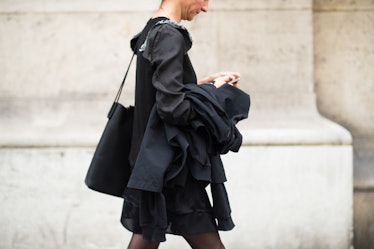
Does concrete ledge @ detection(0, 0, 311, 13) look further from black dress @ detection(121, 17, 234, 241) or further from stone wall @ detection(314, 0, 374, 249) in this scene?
black dress @ detection(121, 17, 234, 241)

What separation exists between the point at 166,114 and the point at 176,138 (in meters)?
0.13

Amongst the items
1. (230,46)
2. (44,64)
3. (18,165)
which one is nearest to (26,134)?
(18,165)

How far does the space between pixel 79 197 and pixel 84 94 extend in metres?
0.82

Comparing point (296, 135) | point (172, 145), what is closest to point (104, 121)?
point (296, 135)

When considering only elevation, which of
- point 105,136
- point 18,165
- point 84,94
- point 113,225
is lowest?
point 113,225

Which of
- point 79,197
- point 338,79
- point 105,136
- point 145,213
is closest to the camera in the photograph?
point 145,213

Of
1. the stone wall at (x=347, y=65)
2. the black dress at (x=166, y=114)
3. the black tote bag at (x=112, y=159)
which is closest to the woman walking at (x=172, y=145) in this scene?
the black dress at (x=166, y=114)

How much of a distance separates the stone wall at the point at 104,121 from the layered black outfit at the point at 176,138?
6.57 feet

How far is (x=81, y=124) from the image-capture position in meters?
5.39

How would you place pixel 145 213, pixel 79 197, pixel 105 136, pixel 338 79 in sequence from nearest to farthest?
pixel 145 213 → pixel 105 136 → pixel 79 197 → pixel 338 79

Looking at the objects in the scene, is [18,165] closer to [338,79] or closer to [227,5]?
[227,5]

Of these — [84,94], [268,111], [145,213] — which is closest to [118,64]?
[84,94]

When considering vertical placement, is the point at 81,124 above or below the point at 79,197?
above

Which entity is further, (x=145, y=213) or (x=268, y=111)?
(x=268, y=111)
